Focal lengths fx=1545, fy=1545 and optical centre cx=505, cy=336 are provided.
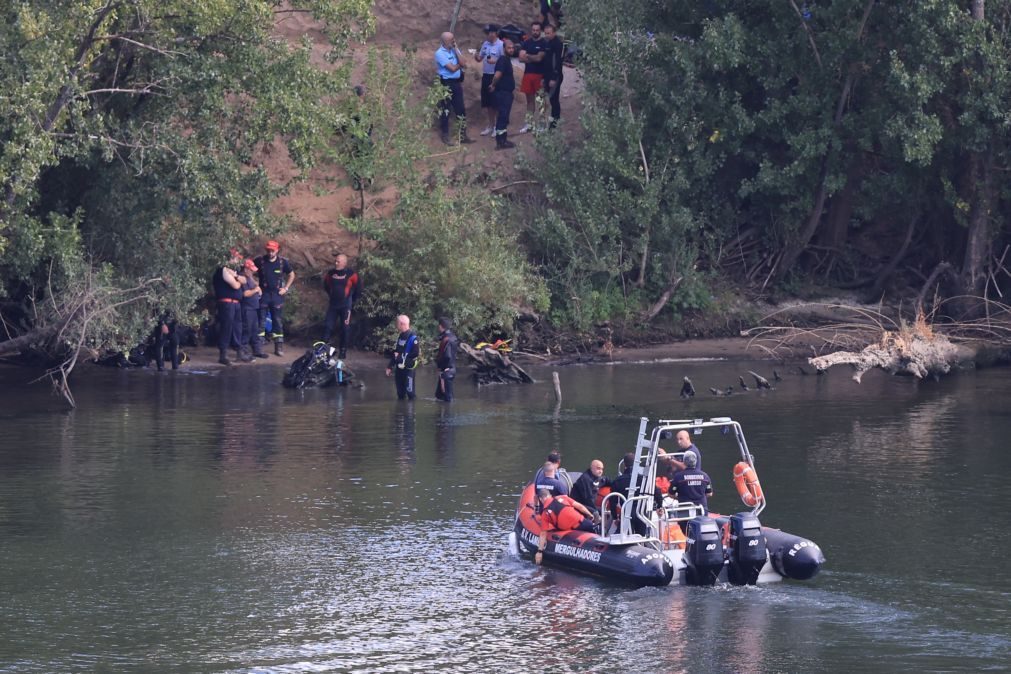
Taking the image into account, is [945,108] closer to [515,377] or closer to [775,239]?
[775,239]

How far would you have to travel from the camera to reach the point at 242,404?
2745 centimetres

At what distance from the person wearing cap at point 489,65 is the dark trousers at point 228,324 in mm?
9609

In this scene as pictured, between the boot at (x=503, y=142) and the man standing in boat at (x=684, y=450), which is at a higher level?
the boot at (x=503, y=142)

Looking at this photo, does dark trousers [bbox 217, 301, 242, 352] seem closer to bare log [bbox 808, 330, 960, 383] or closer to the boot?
the boot

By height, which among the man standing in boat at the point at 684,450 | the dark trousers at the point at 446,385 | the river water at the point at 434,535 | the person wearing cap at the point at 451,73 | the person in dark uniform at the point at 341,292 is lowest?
the river water at the point at 434,535

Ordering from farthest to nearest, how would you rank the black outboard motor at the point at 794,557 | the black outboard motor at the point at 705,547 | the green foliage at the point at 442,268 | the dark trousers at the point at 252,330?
the green foliage at the point at 442,268, the dark trousers at the point at 252,330, the black outboard motor at the point at 794,557, the black outboard motor at the point at 705,547

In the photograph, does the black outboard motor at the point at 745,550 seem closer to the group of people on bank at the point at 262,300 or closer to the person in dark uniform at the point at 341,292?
the group of people on bank at the point at 262,300

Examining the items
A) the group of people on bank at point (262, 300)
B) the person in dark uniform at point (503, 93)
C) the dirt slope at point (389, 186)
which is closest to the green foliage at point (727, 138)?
the person in dark uniform at point (503, 93)

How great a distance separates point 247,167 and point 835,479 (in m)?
17.6

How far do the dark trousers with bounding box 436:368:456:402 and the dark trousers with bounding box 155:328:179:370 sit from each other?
633 centimetres

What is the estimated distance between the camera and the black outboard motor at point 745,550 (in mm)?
15734

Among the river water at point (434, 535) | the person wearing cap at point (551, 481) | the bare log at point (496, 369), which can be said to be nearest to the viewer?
the river water at point (434, 535)

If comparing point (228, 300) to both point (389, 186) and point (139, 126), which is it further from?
point (389, 186)

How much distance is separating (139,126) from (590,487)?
14.0 meters
